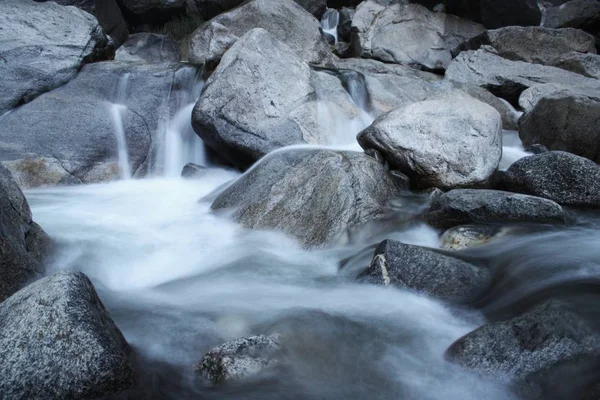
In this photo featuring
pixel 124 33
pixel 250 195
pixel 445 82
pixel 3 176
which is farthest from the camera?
pixel 124 33

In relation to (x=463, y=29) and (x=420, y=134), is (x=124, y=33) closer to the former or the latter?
(x=463, y=29)

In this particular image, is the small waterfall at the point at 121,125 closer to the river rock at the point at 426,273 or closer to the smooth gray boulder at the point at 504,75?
the river rock at the point at 426,273

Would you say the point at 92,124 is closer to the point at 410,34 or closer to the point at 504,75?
the point at 504,75

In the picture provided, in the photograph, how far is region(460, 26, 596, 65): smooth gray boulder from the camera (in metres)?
13.6

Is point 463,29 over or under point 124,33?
over

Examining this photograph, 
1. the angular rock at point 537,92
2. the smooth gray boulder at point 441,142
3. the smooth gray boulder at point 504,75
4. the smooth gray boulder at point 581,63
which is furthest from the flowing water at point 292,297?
the smooth gray boulder at point 581,63

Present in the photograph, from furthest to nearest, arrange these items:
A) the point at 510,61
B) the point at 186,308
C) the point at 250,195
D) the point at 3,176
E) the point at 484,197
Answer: the point at 510,61, the point at 250,195, the point at 484,197, the point at 3,176, the point at 186,308

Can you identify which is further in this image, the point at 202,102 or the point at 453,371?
the point at 202,102

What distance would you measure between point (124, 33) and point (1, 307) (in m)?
13.9

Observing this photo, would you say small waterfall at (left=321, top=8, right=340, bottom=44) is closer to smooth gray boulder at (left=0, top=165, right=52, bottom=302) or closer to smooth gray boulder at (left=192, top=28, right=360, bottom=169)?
smooth gray boulder at (left=192, top=28, right=360, bottom=169)

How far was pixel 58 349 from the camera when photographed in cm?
264

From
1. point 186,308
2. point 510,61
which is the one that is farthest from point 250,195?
point 510,61

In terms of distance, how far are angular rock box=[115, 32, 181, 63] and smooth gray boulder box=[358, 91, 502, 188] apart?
403 inches

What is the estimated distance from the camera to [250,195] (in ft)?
19.0
